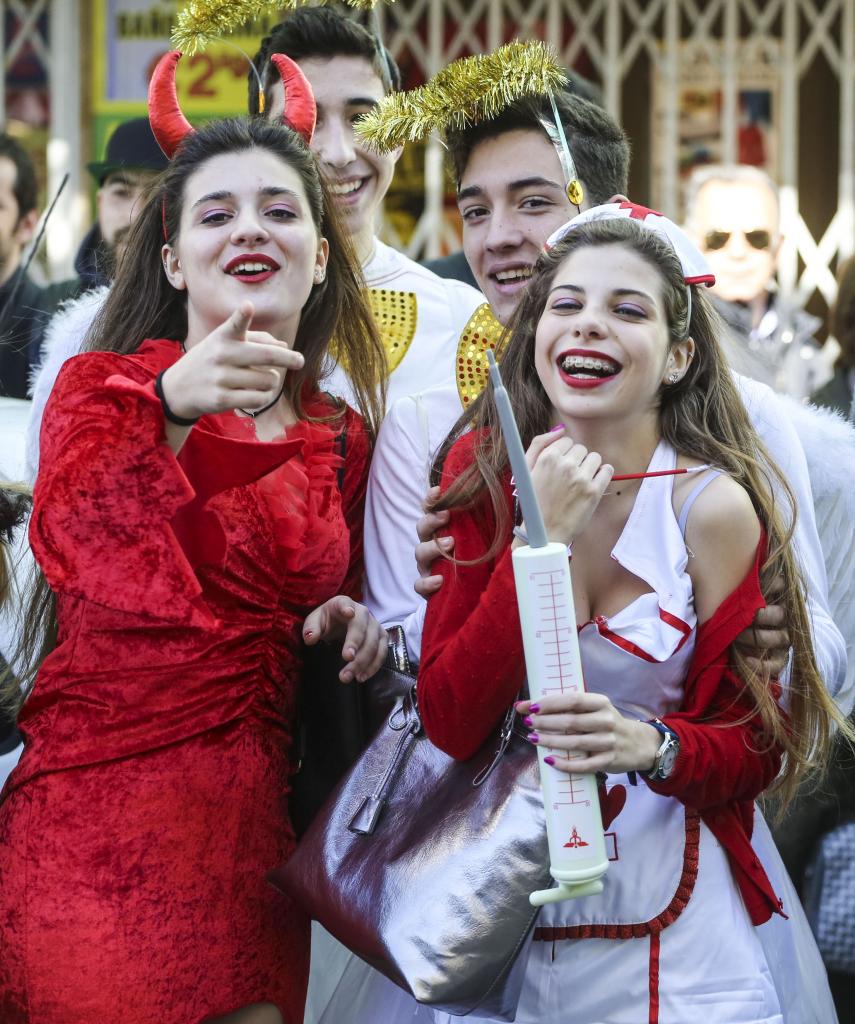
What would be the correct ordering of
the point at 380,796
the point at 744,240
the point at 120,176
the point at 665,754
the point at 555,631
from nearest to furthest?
the point at 555,631, the point at 665,754, the point at 380,796, the point at 120,176, the point at 744,240

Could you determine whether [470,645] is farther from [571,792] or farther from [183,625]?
[183,625]

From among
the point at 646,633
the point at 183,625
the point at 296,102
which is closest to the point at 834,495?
the point at 646,633

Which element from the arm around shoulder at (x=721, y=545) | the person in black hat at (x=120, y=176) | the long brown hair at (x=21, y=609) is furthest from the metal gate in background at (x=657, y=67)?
the arm around shoulder at (x=721, y=545)

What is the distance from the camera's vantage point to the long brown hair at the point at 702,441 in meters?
2.37

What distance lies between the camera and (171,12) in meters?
7.50

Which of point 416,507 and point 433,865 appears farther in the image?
point 416,507

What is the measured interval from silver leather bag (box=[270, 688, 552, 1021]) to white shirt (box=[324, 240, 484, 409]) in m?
1.10

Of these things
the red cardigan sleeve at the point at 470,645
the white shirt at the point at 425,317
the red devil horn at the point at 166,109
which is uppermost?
the red devil horn at the point at 166,109

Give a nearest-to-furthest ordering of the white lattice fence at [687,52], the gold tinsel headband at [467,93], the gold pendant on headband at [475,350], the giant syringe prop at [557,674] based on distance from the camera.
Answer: the giant syringe prop at [557,674] → the gold tinsel headband at [467,93] → the gold pendant on headband at [475,350] → the white lattice fence at [687,52]

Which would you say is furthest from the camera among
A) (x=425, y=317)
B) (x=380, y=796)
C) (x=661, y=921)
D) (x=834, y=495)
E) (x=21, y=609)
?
(x=425, y=317)

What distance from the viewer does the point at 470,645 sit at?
2.20 metres

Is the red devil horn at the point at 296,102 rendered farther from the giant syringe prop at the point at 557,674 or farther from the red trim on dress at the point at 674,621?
the red trim on dress at the point at 674,621

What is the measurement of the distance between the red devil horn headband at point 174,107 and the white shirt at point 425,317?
1.90ft

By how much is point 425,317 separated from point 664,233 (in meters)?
1.16
